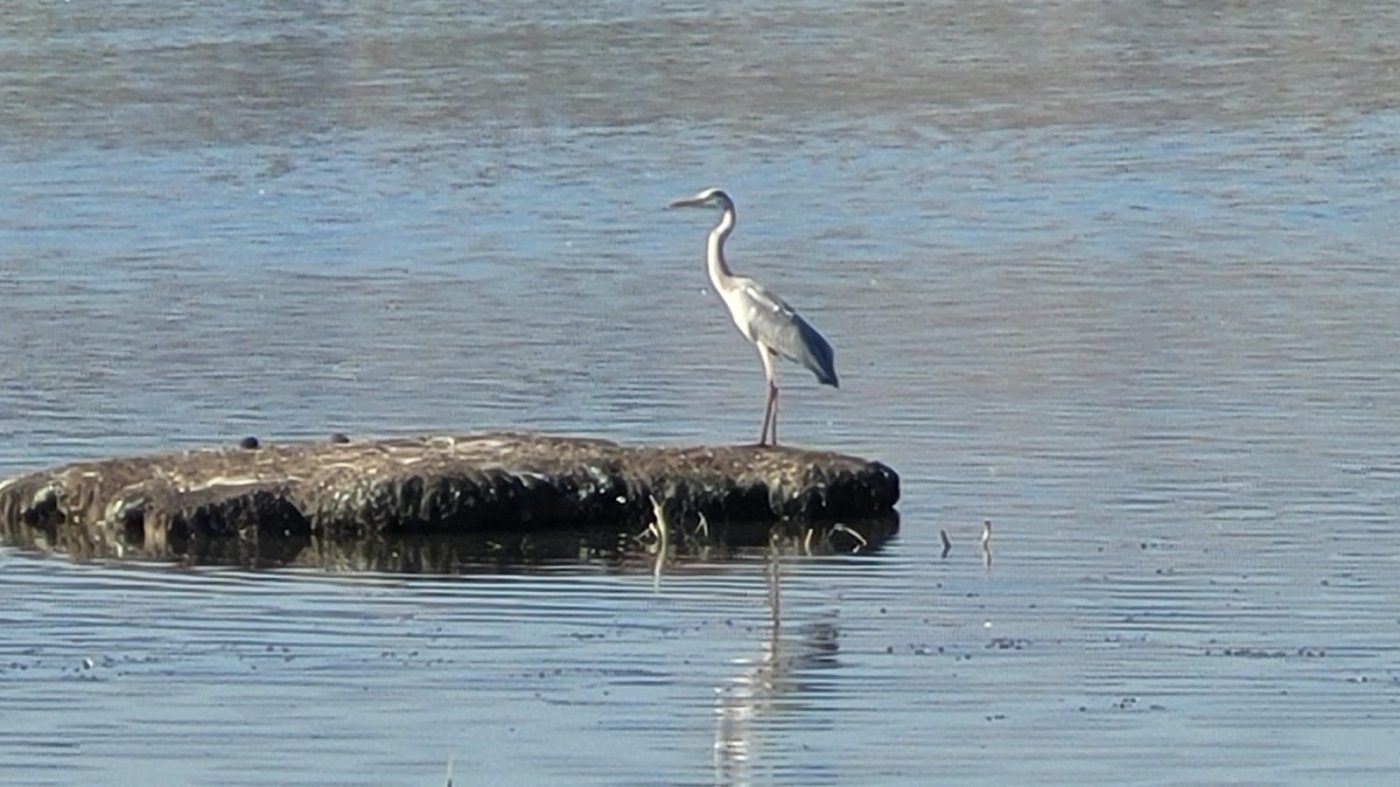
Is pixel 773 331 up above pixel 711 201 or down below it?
below

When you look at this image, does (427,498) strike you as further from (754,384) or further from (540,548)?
(754,384)

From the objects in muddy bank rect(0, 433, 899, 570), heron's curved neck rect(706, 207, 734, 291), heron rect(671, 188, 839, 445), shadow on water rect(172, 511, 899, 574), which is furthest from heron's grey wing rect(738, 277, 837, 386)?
shadow on water rect(172, 511, 899, 574)

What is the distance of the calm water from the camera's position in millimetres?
14094

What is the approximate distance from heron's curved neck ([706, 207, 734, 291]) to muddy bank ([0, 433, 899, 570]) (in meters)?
2.15

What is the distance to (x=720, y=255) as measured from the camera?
21.2 meters

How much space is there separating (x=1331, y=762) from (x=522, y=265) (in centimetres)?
1943

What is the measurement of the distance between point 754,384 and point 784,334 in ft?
11.3

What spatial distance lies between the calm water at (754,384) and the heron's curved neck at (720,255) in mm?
952

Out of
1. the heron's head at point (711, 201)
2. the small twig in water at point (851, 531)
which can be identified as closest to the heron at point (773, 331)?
A: the heron's head at point (711, 201)

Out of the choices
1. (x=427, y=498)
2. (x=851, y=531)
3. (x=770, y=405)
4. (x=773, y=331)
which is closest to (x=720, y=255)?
(x=773, y=331)

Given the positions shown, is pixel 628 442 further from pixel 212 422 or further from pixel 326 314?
pixel 326 314

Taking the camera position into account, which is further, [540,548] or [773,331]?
[773,331]

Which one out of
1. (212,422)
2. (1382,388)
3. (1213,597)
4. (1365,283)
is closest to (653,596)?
(1213,597)

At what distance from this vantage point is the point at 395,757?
13500 millimetres
